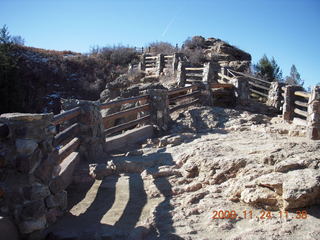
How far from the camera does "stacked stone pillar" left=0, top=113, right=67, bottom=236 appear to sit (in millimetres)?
2945

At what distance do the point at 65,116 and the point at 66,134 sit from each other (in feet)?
1.12

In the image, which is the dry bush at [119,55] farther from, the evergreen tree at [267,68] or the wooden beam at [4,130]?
the wooden beam at [4,130]

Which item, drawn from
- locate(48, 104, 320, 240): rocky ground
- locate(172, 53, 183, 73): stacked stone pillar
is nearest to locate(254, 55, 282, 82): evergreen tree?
locate(172, 53, 183, 73): stacked stone pillar

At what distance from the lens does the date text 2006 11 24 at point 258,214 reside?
3039 millimetres

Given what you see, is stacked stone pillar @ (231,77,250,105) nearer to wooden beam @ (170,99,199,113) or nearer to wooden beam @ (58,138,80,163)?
wooden beam @ (170,99,199,113)

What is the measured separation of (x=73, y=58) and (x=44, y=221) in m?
27.6

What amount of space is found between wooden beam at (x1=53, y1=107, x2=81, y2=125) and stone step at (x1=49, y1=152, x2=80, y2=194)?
0.65m

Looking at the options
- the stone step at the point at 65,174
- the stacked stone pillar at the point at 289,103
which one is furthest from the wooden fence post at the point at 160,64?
the stone step at the point at 65,174

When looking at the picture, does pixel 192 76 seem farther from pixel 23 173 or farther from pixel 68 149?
pixel 23 173

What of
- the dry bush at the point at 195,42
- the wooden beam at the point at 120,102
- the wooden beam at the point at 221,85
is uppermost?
the dry bush at the point at 195,42

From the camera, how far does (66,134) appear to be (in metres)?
4.90

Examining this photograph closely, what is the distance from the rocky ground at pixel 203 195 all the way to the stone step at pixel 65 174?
0.20 meters

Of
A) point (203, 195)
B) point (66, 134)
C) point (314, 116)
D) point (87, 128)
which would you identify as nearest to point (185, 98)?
point (314, 116)

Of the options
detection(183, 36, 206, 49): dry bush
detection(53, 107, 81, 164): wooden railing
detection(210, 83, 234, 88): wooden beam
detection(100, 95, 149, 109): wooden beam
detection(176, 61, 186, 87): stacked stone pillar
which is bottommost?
detection(53, 107, 81, 164): wooden railing
